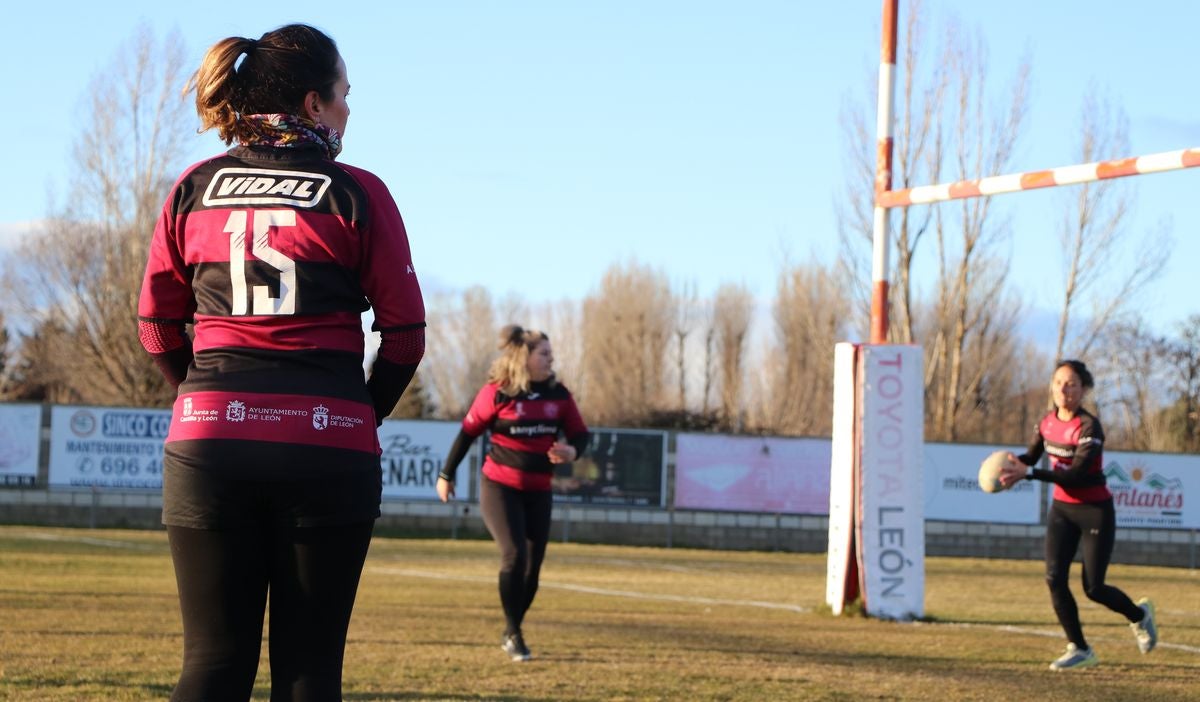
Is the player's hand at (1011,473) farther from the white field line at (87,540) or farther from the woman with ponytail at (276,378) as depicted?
the white field line at (87,540)

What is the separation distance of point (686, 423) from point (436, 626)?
1524 inches

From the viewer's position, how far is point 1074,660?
9.43m

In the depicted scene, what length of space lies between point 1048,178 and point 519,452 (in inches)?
187

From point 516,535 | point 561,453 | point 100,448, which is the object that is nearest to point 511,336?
point 561,453

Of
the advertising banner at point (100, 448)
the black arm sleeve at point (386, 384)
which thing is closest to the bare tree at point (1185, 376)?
the advertising banner at point (100, 448)

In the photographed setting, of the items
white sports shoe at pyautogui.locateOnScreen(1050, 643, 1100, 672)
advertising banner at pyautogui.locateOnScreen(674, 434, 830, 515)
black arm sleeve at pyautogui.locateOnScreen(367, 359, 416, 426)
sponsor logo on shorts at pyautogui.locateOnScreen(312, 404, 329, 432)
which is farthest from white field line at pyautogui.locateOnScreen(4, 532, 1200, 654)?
advertising banner at pyautogui.locateOnScreen(674, 434, 830, 515)

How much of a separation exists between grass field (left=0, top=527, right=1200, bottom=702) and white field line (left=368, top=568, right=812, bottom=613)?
4 centimetres

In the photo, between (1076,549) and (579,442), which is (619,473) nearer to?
(579,442)

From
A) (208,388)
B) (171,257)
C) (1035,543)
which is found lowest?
(1035,543)

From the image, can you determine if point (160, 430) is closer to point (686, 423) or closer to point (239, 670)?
point (686, 423)

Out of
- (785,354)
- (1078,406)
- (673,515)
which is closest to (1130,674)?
(1078,406)

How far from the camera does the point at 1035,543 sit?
1167 inches

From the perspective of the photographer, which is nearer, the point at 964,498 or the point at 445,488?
the point at 445,488

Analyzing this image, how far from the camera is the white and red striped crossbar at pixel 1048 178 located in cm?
1012
